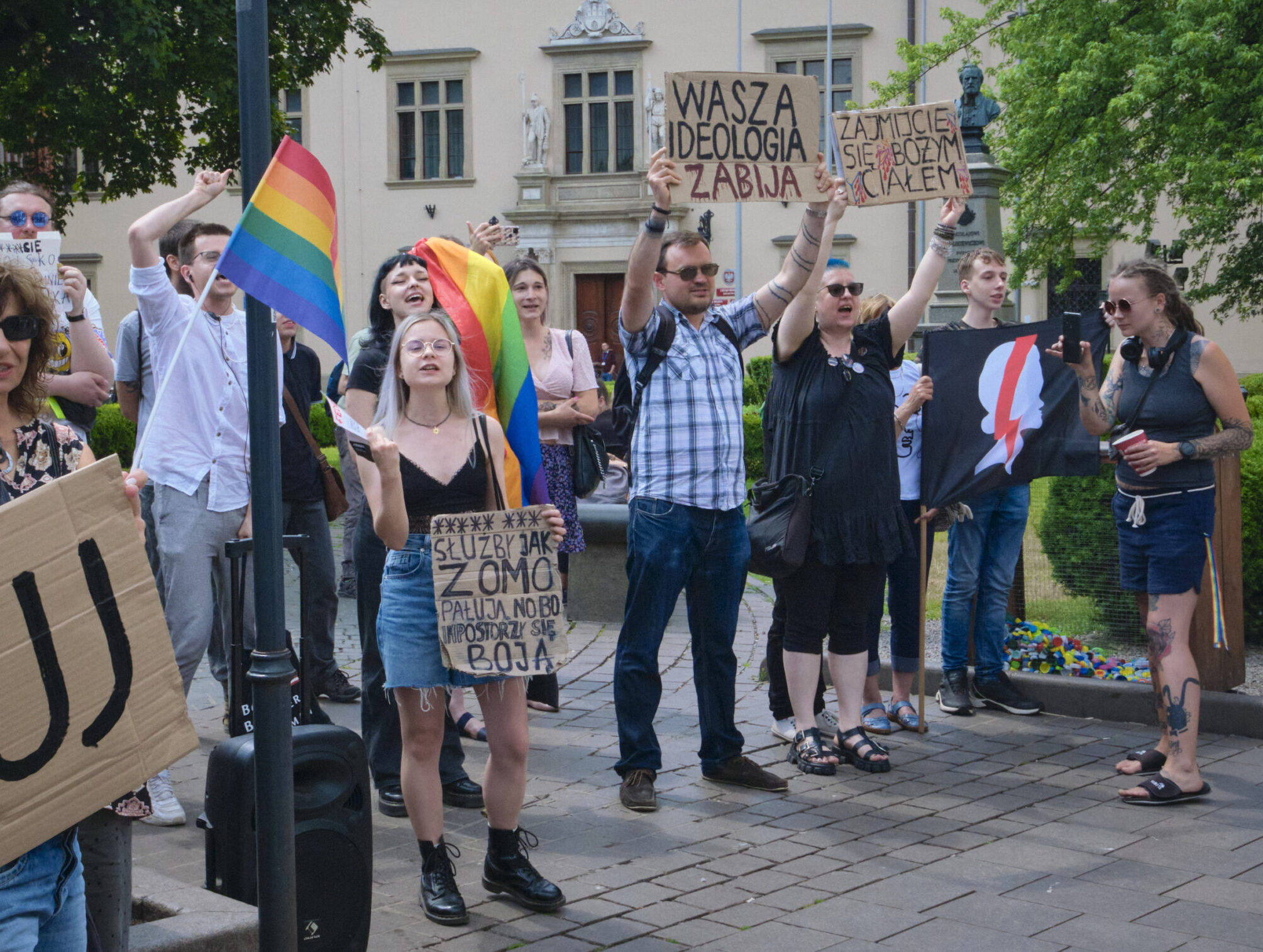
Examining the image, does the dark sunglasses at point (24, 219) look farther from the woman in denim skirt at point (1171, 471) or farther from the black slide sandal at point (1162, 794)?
the black slide sandal at point (1162, 794)

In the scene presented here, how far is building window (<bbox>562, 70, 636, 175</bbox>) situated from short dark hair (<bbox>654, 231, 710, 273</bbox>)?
27.4m

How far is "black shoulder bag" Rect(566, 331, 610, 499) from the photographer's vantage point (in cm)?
639

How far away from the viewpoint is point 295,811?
3414 millimetres

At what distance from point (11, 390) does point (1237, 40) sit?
58.8 ft

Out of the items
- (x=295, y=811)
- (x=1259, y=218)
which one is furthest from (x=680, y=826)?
(x=1259, y=218)

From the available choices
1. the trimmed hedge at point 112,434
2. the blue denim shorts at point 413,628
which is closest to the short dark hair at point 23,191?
the blue denim shorts at point 413,628

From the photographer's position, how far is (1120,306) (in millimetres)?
5375

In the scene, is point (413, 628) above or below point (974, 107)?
below

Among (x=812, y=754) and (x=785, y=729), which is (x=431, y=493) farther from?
(x=785, y=729)

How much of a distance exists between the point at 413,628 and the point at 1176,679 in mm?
3010

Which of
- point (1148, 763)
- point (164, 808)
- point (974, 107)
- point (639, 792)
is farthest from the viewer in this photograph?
point (974, 107)

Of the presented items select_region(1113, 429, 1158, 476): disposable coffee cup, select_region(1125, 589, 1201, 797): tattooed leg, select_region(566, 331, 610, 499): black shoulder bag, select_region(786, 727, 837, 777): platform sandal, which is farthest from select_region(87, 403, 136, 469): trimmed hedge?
select_region(1125, 589, 1201, 797): tattooed leg

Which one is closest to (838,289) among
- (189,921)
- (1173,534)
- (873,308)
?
(873,308)

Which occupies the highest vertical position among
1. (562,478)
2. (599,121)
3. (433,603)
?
(599,121)
